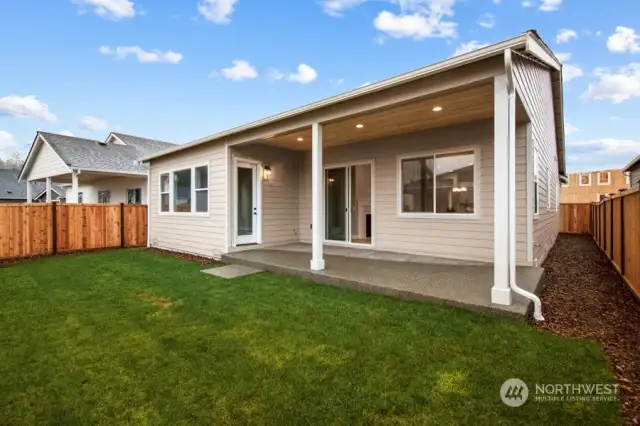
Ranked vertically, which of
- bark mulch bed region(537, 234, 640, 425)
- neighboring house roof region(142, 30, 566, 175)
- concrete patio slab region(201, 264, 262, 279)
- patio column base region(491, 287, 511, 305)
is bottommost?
bark mulch bed region(537, 234, 640, 425)

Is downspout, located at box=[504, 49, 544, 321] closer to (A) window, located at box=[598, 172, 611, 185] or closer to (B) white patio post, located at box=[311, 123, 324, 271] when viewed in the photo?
(B) white patio post, located at box=[311, 123, 324, 271]

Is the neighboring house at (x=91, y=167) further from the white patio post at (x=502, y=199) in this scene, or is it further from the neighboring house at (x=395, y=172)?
the white patio post at (x=502, y=199)

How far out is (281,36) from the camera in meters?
12.1

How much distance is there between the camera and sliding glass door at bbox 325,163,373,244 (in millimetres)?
7730

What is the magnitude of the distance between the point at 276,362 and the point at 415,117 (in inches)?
182

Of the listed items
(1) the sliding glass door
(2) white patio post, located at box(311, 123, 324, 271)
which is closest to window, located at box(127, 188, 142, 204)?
(1) the sliding glass door

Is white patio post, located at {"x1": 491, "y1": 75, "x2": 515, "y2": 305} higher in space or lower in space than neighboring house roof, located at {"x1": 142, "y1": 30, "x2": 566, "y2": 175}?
lower

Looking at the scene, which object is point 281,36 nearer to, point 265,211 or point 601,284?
point 265,211

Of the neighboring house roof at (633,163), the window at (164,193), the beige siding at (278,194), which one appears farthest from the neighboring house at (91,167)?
the neighboring house roof at (633,163)

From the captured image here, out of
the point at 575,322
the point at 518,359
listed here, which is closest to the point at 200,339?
the point at 518,359

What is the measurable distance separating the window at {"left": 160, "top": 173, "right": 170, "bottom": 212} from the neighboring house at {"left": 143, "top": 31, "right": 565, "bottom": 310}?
42 mm

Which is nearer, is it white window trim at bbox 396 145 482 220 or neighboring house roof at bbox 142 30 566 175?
neighboring house roof at bbox 142 30 566 175

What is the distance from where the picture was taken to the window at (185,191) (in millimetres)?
7984

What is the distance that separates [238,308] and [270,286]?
101 centimetres
